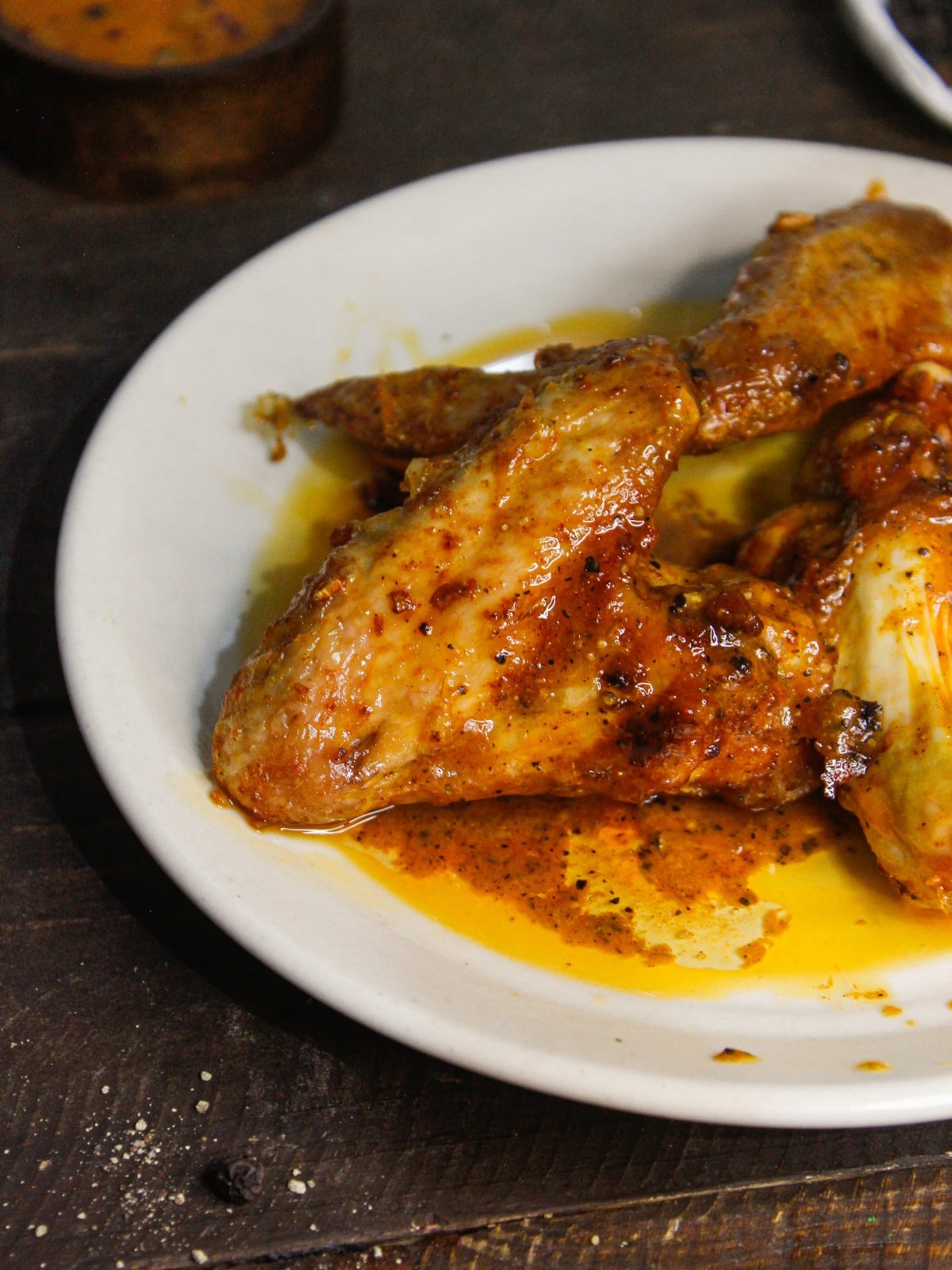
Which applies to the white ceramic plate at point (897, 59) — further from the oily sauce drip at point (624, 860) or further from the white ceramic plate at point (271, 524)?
the oily sauce drip at point (624, 860)

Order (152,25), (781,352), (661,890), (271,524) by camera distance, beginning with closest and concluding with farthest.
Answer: (661,890)
(781,352)
(271,524)
(152,25)

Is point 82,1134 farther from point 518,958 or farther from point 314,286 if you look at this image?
point 314,286

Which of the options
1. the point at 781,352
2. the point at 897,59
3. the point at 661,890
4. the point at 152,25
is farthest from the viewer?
the point at 897,59

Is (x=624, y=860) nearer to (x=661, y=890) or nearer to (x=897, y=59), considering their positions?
(x=661, y=890)

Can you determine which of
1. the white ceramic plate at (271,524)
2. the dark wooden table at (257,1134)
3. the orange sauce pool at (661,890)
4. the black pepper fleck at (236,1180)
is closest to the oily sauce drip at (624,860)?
the orange sauce pool at (661,890)

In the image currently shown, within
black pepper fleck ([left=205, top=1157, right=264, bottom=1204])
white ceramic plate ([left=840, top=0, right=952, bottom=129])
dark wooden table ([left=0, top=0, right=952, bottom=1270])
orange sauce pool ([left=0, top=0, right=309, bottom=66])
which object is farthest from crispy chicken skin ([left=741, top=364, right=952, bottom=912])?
orange sauce pool ([left=0, top=0, right=309, bottom=66])

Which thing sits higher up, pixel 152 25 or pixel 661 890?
pixel 152 25

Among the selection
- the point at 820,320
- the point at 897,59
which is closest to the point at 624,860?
the point at 820,320
